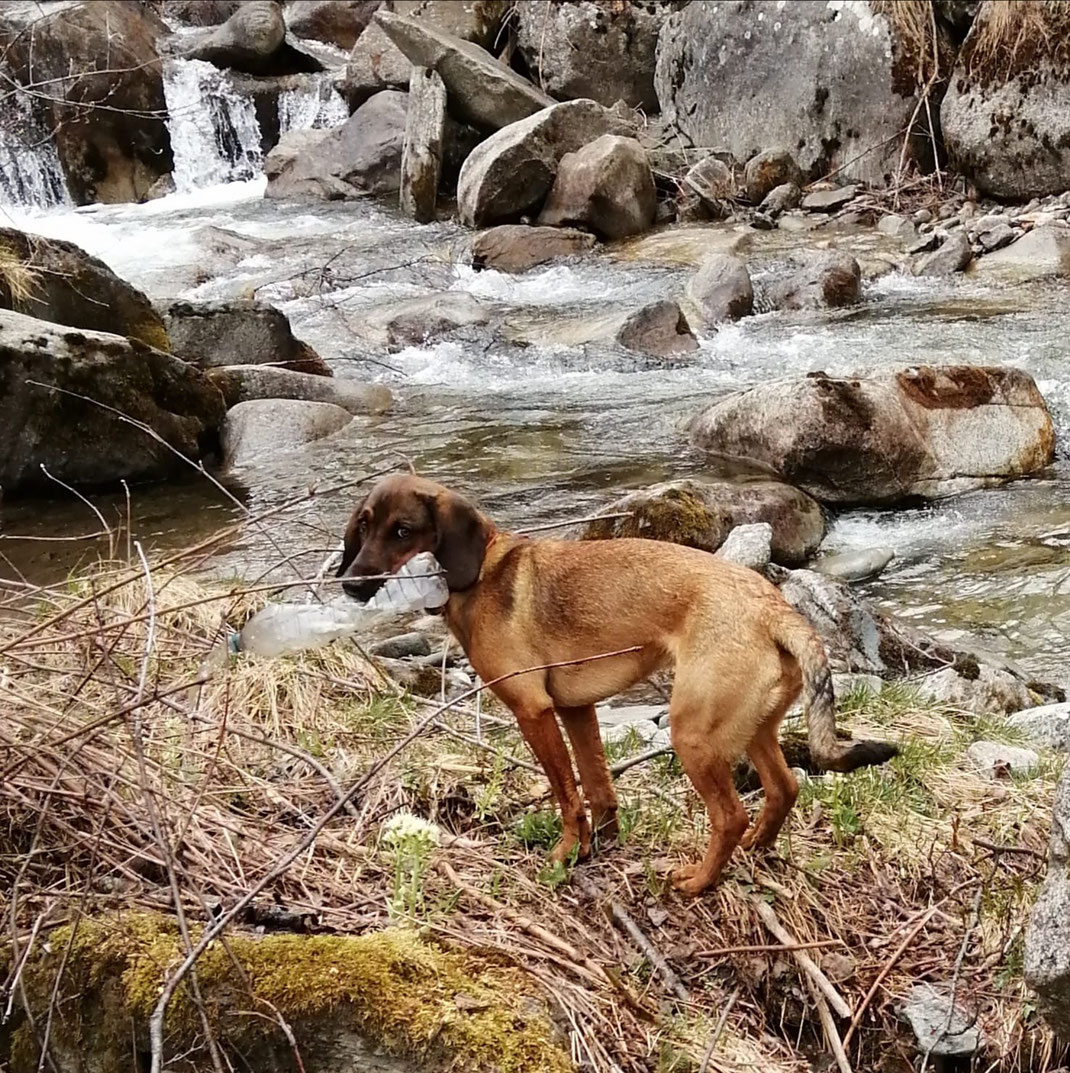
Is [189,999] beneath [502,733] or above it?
above

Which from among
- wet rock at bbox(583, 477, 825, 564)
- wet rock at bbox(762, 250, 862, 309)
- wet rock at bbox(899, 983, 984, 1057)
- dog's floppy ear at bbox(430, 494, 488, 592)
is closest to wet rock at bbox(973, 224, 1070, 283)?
wet rock at bbox(762, 250, 862, 309)

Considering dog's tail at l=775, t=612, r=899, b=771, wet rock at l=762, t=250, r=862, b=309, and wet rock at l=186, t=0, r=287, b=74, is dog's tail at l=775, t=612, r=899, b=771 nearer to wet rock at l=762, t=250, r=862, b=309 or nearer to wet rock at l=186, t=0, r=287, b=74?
wet rock at l=762, t=250, r=862, b=309

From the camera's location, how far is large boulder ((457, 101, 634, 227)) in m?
17.0

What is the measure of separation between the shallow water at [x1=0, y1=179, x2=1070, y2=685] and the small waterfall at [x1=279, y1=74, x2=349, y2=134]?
533cm

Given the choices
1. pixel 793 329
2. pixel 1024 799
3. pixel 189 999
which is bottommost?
pixel 793 329

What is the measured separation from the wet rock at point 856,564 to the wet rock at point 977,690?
167 cm

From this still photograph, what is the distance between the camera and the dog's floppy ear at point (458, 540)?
139 inches

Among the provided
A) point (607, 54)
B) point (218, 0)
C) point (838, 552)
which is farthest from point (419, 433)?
point (218, 0)

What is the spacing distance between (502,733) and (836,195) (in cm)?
1429

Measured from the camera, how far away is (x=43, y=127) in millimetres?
20609

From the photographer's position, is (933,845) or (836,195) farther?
(836,195)

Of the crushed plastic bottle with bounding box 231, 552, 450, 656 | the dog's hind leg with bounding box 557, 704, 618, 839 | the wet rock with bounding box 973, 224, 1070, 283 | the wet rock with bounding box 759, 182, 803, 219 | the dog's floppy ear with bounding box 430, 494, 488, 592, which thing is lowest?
the wet rock with bounding box 973, 224, 1070, 283

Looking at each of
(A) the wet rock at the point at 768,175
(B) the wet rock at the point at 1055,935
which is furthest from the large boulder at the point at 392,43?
(B) the wet rock at the point at 1055,935

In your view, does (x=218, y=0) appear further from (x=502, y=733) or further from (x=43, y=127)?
(x=502, y=733)
